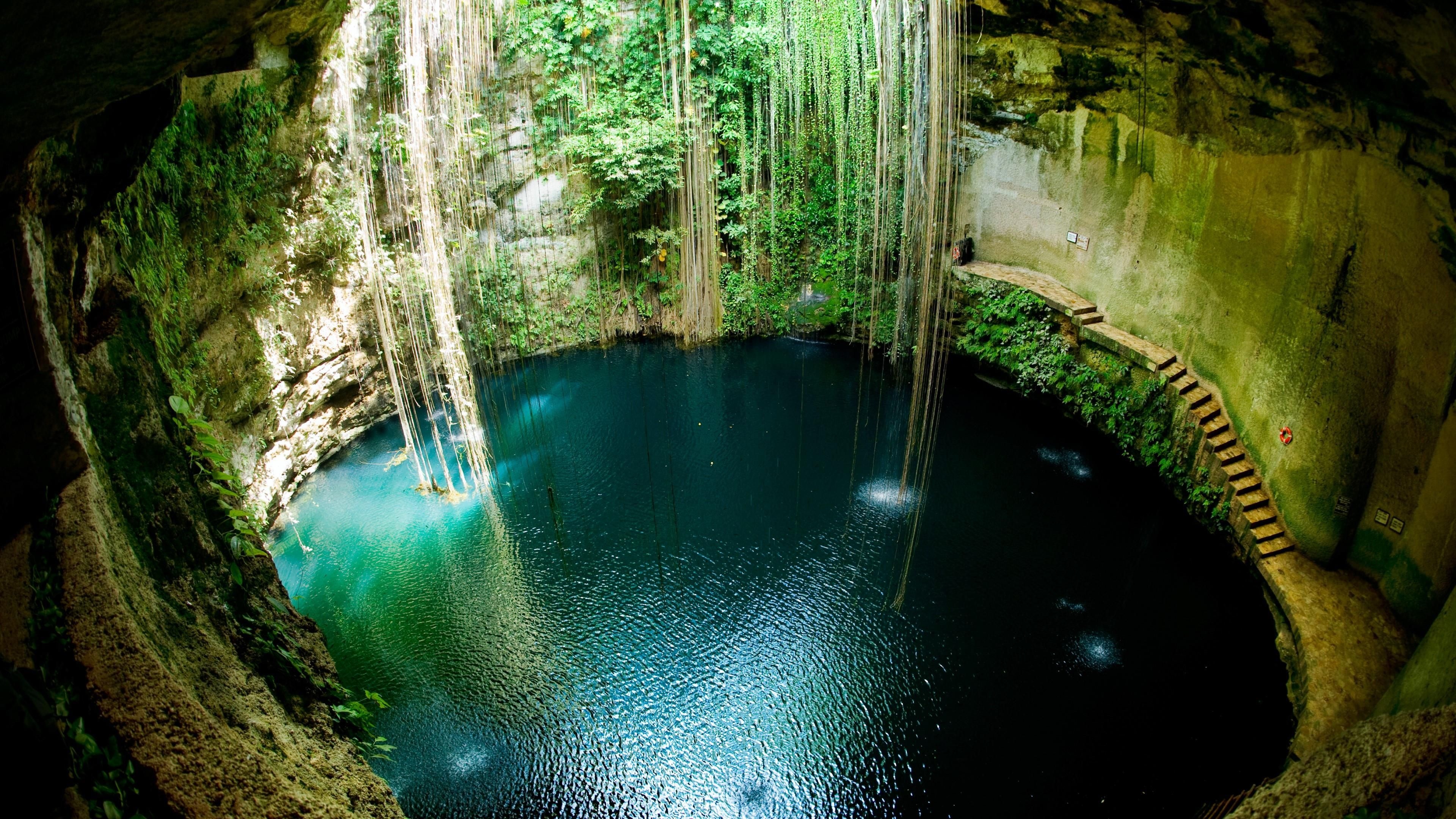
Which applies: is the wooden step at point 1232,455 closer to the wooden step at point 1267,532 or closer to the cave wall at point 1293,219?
the cave wall at point 1293,219

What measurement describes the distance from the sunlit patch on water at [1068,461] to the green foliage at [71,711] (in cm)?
808

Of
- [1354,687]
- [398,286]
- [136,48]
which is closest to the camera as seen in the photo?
[136,48]

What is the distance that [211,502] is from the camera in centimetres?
378

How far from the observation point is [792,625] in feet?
20.9

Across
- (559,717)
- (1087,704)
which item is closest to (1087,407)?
(1087,704)

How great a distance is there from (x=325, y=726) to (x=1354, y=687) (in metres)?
6.31

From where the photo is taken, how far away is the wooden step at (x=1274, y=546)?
21.2 feet

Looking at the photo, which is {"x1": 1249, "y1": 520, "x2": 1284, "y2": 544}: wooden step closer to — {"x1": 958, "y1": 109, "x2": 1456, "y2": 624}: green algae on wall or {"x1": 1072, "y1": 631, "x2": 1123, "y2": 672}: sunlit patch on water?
{"x1": 958, "y1": 109, "x2": 1456, "y2": 624}: green algae on wall

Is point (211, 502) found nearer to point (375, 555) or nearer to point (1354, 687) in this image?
point (375, 555)

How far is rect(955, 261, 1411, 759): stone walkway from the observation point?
493 centimetres

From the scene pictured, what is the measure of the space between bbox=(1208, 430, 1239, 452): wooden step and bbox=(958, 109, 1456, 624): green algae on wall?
91 millimetres

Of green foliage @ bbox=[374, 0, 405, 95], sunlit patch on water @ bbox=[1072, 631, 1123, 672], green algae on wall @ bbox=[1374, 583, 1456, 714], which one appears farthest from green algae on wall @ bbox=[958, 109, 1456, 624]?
green foliage @ bbox=[374, 0, 405, 95]

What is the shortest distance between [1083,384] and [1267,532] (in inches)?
106

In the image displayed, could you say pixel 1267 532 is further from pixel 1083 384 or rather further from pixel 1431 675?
pixel 1431 675
